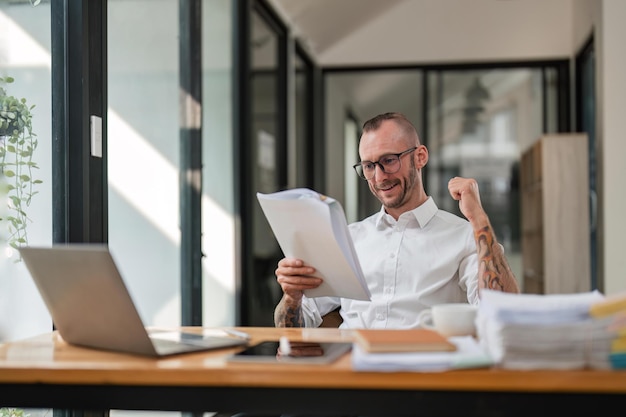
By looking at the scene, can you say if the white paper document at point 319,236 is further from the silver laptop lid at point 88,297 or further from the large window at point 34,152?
the large window at point 34,152

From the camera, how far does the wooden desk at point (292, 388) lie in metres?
1.26

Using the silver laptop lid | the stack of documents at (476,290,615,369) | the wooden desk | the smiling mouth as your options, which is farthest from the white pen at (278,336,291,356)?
the smiling mouth

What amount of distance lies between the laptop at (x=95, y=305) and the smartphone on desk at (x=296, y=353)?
0.38 ft

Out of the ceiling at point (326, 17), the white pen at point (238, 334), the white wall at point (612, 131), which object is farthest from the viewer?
the ceiling at point (326, 17)

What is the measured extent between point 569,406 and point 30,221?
1629 millimetres

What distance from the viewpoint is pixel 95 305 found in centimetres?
156

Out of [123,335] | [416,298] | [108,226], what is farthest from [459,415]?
[108,226]

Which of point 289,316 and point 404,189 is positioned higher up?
point 404,189

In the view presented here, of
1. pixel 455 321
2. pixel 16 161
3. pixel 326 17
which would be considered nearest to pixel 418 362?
pixel 455 321

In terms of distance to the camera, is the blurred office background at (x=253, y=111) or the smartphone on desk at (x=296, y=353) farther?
the blurred office background at (x=253, y=111)

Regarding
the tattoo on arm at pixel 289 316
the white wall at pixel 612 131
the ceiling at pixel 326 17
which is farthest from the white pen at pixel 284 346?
the ceiling at pixel 326 17

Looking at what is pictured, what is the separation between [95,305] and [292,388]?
0.46m

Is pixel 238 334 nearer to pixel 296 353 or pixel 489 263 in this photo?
pixel 296 353

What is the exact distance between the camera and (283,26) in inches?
244
